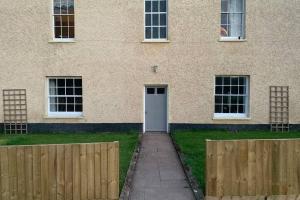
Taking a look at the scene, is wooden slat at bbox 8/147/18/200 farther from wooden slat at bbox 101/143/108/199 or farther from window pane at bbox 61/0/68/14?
window pane at bbox 61/0/68/14

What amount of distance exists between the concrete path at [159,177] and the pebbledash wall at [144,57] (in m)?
4.58

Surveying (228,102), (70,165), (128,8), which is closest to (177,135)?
(228,102)

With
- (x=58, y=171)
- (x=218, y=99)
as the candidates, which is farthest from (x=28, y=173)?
(x=218, y=99)

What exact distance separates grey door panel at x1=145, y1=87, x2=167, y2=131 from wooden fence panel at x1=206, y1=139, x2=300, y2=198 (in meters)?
12.0

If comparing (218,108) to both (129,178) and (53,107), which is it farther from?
(129,178)

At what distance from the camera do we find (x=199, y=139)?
17172mm

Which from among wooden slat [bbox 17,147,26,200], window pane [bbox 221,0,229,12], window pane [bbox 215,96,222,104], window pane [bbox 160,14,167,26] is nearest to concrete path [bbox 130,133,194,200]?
wooden slat [bbox 17,147,26,200]

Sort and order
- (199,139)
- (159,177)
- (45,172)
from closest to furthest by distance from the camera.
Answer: (45,172)
(159,177)
(199,139)

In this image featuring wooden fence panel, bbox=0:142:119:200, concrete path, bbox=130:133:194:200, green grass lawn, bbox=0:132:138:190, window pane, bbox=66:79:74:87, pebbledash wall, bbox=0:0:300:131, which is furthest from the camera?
window pane, bbox=66:79:74:87

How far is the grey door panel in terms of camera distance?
66.8 feet

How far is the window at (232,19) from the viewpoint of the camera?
20.0 meters

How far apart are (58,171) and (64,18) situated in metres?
13.9

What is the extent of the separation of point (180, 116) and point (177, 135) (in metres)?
1.70

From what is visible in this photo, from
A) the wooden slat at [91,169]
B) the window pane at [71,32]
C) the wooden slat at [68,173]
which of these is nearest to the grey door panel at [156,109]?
the window pane at [71,32]
